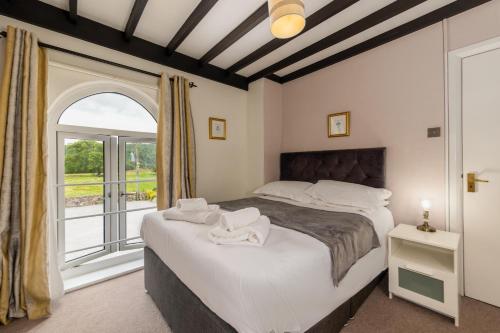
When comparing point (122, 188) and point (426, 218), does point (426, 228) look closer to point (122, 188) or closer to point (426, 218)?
point (426, 218)

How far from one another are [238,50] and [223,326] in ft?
9.32

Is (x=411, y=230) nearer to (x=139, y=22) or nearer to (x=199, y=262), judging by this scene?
(x=199, y=262)

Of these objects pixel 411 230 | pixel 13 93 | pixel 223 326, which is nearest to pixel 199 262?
pixel 223 326

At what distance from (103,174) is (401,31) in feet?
12.0

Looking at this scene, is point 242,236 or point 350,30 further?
point 350,30

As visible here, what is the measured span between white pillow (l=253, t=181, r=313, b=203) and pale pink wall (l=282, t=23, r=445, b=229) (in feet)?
2.47

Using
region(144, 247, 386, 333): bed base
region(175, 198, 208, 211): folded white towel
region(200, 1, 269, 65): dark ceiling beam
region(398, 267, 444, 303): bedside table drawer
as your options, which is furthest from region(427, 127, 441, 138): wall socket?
region(175, 198, 208, 211): folded white towel

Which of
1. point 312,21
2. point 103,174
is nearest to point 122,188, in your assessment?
point 103,174

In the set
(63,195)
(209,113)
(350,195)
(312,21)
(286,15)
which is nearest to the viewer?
(286,15)

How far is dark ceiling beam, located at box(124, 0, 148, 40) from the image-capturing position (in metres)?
1.94

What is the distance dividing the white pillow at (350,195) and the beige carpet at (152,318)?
835 mm

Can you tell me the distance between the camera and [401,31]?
228 centimetres

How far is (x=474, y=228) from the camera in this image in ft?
6.50

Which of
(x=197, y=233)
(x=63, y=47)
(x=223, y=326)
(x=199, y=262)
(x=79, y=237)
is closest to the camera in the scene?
(x=223, y=326)
